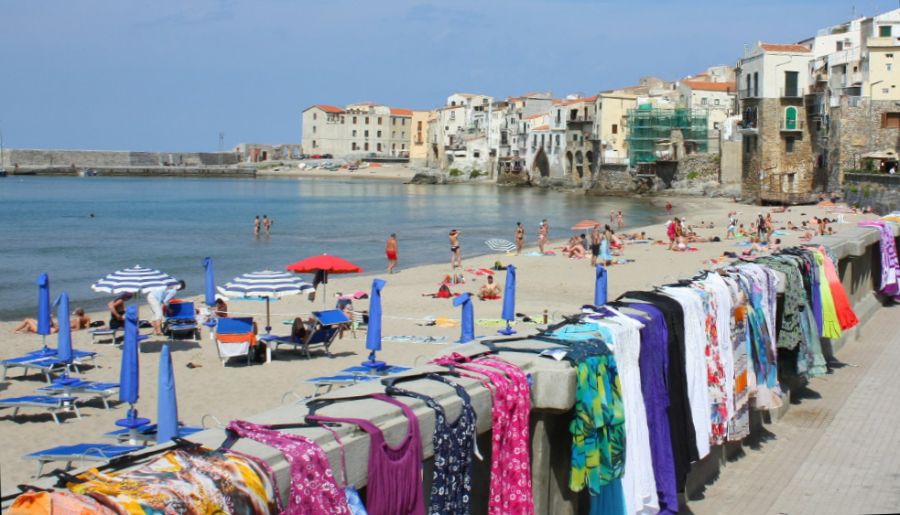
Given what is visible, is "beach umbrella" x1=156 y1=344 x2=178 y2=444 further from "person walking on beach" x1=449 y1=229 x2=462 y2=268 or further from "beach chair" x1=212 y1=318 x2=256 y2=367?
"person walking on beach" x1=449 y1=229 x2=462 y2=268

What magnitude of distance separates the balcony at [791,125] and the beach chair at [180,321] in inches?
2119

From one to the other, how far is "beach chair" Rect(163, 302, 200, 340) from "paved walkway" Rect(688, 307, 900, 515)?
36.0 feet

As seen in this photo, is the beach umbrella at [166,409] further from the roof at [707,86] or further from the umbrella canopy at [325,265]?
the roof at [707,86]

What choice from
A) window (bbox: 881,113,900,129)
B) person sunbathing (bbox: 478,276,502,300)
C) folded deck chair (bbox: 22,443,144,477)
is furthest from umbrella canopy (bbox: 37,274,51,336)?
window (bbox: 881,113,900,129)

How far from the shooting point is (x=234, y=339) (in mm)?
15117

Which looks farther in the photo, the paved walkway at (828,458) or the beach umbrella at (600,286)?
the beach umbrella at (600,286)

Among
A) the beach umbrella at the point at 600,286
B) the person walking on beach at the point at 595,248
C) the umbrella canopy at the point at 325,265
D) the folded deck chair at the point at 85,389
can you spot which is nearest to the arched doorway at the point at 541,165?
the person walking on beach at the point at 595,248

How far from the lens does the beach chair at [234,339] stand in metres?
15.1

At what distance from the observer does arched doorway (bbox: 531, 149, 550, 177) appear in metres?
109

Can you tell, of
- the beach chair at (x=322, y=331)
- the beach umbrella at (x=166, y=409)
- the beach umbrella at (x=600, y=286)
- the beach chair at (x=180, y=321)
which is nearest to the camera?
the beach umbrella at (x=166, y=409)

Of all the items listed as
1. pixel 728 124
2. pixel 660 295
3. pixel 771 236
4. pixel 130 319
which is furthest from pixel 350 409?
pixel 728 124

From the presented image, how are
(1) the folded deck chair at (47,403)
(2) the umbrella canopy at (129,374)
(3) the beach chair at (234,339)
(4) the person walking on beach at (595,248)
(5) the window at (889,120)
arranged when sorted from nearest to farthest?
1. (2) the umbrella canopy at (129,374)
2. (1) the folded deck chair at (47,403)
3. (3) the beach chair at (234,339)
4. (4) the person walking on beach at (595,248)
5. (5) the window at (889,120)

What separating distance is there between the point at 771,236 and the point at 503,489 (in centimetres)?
3501

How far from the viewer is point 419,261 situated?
133 ft
